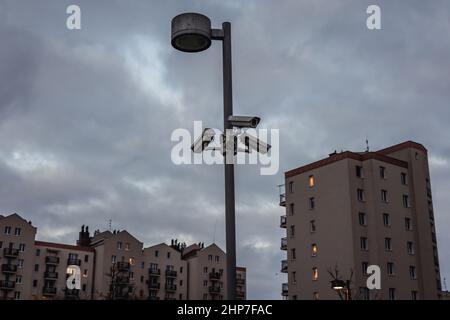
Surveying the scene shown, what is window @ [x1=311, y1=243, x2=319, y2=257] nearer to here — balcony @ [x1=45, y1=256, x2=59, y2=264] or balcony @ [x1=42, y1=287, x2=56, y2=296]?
balcony @ [x1=42, y1=287, x2=56, y2=296]

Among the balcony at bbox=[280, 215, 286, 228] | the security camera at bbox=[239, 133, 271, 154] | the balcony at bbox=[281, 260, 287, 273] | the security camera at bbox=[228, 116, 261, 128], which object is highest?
the balcony at bbox=[280, 215, 286, 228]

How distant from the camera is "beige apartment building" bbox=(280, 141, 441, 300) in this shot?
6938 cm

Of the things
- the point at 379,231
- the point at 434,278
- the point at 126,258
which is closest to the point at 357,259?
the point at 379,231

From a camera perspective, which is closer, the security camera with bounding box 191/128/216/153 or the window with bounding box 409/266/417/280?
the security camera with bounding box 191/128/216/153

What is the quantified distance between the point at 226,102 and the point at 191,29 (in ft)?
3.61

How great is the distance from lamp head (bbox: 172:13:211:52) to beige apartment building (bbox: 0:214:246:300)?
94451 millimetres

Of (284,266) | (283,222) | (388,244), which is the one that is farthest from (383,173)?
(284,266)

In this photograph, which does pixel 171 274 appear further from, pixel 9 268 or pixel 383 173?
pixel 383 173

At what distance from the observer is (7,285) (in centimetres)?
10881

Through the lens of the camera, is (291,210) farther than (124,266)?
No

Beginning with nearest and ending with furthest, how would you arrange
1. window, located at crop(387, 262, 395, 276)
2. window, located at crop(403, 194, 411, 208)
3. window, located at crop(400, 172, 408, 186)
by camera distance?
window, located at crop(387, 262, 395, 276)
window, located at crop(403, 194, 411, 208)
window, located at crop(400, 172, 408, 186)

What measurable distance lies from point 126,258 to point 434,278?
62.6m

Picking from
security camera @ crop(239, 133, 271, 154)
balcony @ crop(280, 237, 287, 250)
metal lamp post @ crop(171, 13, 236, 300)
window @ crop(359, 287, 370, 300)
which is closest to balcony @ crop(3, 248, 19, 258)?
balcony @ crop(280, 237, 287, 250)

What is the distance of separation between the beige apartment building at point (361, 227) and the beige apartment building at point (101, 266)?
37365mm
